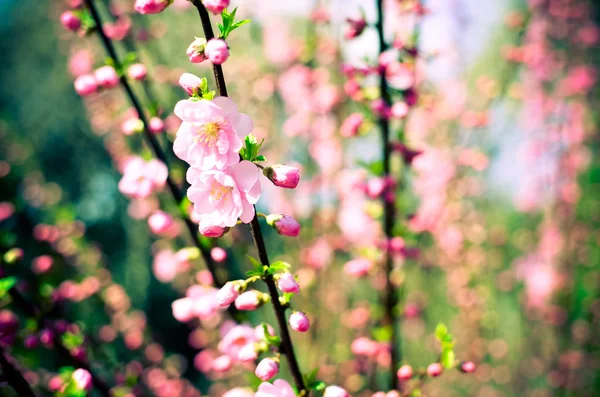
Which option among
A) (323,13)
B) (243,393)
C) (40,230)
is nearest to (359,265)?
(243,393)

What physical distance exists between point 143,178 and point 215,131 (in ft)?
1.97

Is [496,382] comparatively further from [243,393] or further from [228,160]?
[228,160]

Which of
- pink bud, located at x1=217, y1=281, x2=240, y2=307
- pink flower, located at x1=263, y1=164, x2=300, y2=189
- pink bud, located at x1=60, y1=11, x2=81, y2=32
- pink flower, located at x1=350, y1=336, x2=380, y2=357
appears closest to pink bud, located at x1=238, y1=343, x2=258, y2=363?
pink bud, located at x1=217, y1=281, x2=240, y2=307

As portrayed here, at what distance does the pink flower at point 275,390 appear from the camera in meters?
1.07

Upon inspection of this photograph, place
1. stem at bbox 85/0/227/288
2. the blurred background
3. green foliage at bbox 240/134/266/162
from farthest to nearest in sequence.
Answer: the blurred background
stem at bbox 85/0/227/288
green foliage at bbox 240/134/266/162

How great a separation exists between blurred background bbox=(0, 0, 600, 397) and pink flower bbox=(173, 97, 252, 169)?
94 cm

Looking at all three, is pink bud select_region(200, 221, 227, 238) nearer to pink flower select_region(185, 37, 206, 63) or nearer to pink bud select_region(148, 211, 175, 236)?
pink flower select_region(185, 37, 206, 63)

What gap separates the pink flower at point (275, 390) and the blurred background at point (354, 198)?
762 mm

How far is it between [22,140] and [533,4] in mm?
4419

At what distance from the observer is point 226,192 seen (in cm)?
101

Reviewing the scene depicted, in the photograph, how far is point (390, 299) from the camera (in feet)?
A: 5.77

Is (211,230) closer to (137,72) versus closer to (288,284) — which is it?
(288,284)

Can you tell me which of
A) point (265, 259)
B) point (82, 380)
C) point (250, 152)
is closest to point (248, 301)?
point (265, 259)

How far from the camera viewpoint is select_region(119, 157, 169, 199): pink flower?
1432 mm
